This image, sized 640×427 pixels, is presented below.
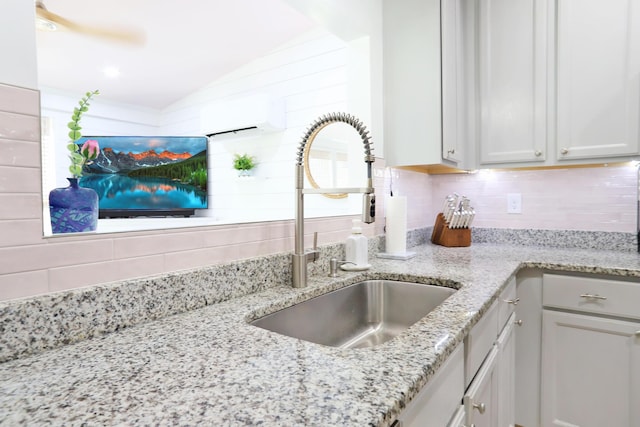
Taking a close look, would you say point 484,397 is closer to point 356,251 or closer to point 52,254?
point 356,251

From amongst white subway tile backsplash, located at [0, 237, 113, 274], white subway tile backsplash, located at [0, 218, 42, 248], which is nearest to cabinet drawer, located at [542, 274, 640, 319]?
white subway tile backsplash, located at [0, 237, 113, 274]

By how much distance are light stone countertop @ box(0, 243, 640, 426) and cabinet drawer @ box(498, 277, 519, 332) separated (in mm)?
455

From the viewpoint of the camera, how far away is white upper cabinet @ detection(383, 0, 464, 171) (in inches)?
71.1

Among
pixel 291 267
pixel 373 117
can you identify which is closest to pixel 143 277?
pixel 291 267

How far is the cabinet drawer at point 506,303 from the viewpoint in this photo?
1.29m

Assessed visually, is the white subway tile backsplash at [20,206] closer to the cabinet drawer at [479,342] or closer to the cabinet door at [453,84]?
the cabinet drawer at [479,342]

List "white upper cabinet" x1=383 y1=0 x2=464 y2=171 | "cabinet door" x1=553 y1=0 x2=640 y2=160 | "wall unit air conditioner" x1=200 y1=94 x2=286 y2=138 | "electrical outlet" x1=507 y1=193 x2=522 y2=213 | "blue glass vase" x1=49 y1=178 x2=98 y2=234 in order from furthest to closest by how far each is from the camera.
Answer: "wall unit air conditioner" x1=200 y1=94 x2=286 y2=138 → "electrical outlet" x1=507 y1=193 x2=522 y2=213 → "white upper cabinet" x1=383 y1=0 x2=464 y2=171 → "cabinet door" x1=553 y1=0 x2=640 y2=160 → "blue glass vase" x1=49 y1=178 x2=98 y2=234

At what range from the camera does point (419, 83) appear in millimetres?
1850

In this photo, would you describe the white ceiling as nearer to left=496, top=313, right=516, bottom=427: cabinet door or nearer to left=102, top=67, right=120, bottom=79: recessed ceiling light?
left=102, top=67, right=120, bottom=79: recessed ceiling light

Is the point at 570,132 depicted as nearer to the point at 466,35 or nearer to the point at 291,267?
the point at 466,35

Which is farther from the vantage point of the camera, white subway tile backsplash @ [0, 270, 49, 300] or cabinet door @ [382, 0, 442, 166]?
cabinet door @ [382, 0, 442, 166]

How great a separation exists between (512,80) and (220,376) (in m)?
2.11

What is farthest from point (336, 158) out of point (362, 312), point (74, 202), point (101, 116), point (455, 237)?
point (101, 116)

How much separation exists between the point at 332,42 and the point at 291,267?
205cm
